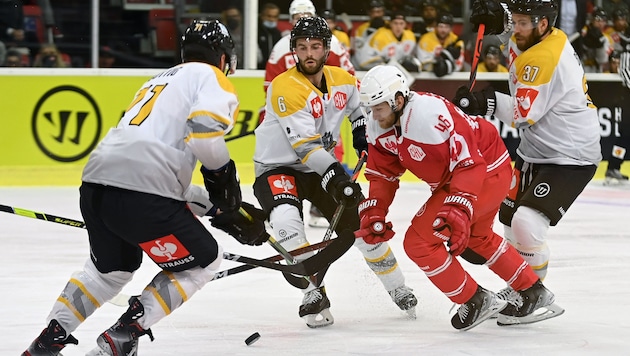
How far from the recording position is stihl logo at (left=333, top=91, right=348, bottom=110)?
15.0ft

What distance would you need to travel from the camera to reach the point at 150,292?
11.0 ft

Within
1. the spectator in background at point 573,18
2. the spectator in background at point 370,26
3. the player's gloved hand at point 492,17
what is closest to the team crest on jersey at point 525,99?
the player's gloved hand at point 492,17

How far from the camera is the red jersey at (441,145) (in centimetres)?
387

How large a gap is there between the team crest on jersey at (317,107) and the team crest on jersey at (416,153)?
61 cm

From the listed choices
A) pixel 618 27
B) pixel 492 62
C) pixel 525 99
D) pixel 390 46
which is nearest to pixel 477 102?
pixel 525 99

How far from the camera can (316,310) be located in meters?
4.17

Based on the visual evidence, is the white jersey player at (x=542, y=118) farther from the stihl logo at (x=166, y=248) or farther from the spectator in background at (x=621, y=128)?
the spectator in background at (x=621, y=128)

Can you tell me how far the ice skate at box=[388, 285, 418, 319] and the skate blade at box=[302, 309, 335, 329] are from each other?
0.93ft

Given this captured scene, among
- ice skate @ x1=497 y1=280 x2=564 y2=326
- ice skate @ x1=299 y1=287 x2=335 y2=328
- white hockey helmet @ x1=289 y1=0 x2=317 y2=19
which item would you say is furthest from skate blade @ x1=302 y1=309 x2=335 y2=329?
white hockey helmet @ x1=289 y1=0 x2=317 y2=19

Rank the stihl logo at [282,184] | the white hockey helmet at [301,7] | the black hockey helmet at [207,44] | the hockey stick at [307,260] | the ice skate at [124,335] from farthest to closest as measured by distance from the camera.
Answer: the white hockey helmet at [301,7] → the stihl logo at [282,184] → the hockey stick at [307,260] → the black hockey helmet at [207,44] → the ice skate at [124,335]

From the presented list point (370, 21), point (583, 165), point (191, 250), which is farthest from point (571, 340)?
point (370, 21)

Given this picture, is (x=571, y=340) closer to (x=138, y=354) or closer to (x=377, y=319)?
(x=377, y=319)

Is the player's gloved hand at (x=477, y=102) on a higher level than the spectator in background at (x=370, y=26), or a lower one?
higher

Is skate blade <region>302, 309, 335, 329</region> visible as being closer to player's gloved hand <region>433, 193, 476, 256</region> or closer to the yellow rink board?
player's gloved hand <region>433, 193, 476, 256</region>
